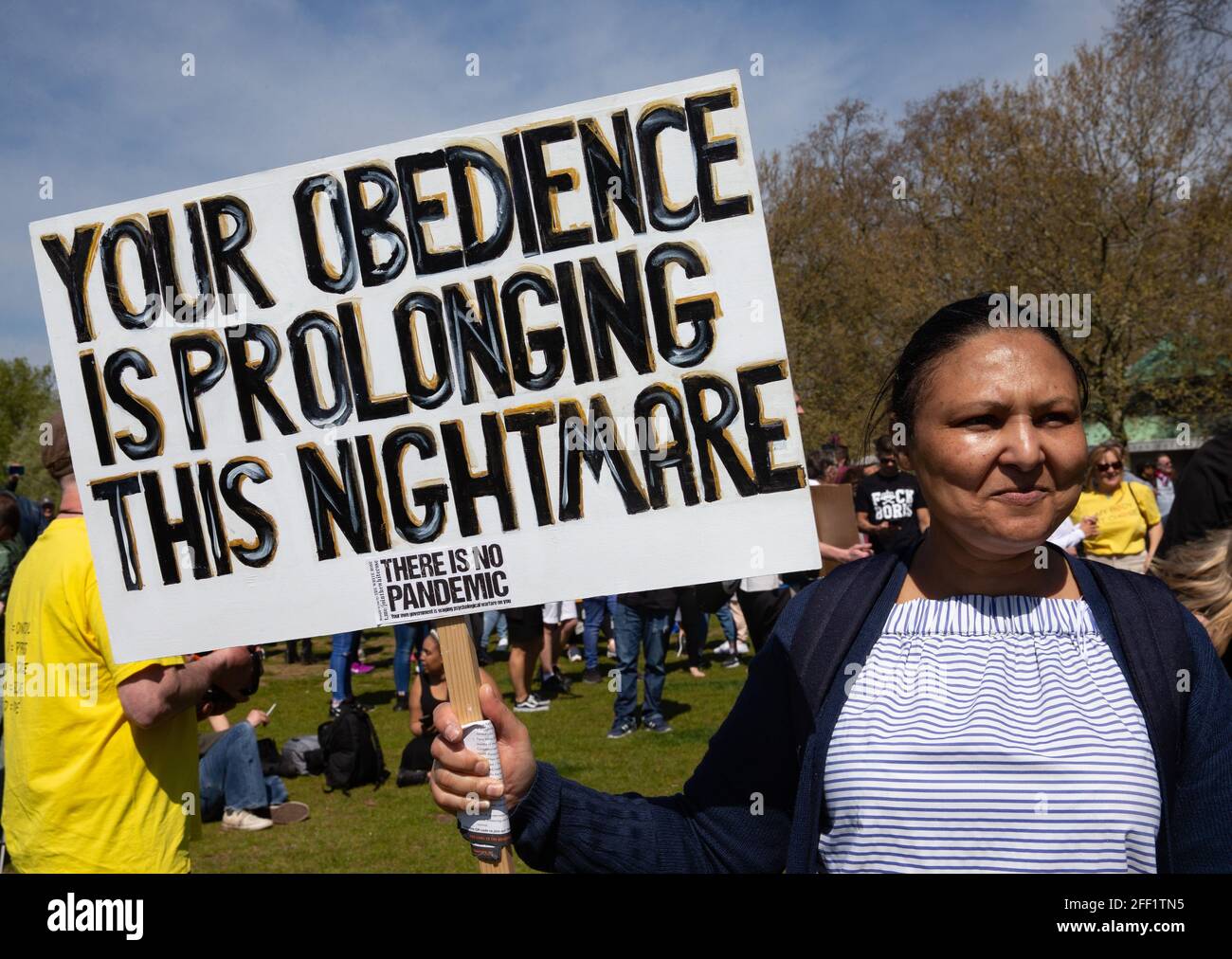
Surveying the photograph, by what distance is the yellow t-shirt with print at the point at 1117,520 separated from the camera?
29.4 feet

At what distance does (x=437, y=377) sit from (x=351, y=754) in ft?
22.0

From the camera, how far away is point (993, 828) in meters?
1.77

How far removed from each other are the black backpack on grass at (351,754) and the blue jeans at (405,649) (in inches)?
80.0

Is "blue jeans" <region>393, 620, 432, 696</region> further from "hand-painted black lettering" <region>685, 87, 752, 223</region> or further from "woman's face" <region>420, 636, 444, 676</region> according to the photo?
"hand-painted black lettering" <region>685, 87, 752, 223</region>

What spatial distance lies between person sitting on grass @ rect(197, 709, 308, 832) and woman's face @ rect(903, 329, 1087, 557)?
6.40 meters

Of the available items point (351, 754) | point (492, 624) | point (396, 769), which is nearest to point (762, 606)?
point (396, 769)

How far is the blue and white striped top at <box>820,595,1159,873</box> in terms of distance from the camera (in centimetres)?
175

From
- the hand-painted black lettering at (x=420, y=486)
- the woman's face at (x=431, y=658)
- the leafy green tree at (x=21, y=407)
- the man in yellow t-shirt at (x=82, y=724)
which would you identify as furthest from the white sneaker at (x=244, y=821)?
the leafy green tree at (x=21, y=407)

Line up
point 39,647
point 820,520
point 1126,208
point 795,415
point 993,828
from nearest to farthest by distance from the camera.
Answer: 1. point 993,828
2. point 795,415
3. point 39,647
4. point 820,520
5. point 1126,208

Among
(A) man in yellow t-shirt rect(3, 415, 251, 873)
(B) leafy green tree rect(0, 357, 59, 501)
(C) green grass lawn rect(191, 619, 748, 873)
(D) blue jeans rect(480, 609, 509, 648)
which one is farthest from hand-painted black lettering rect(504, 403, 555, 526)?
(B) leafy green tree rect(0, 357, 59, 501)

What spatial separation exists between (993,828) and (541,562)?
2.95 ft

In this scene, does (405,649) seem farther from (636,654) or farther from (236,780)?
(236,780)

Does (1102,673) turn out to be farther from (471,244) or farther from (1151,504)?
(1151,504)
